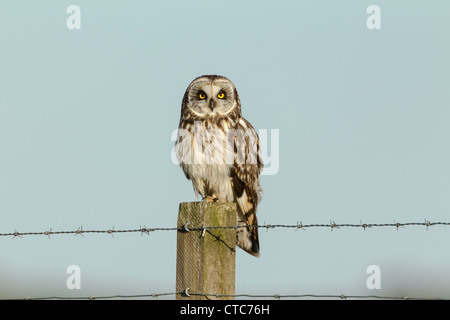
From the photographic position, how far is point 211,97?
32.4 ft

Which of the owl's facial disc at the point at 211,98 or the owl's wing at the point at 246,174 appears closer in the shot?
the owl's wing at the point at 246,174

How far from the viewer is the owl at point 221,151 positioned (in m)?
9.15

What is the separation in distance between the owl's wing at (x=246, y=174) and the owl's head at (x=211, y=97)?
337 millimetres

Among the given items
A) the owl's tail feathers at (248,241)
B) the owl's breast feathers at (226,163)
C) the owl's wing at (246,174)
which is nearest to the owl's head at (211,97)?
the owl's breast feathers at (226,163)

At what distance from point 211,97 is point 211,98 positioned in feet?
0.07

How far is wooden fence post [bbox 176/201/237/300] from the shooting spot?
572 cm

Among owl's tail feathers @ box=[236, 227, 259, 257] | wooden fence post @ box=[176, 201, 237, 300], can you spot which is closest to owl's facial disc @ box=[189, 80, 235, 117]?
owl's tail feathers @ box=[236, 227, 259, 257]

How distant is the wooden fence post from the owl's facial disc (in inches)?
156

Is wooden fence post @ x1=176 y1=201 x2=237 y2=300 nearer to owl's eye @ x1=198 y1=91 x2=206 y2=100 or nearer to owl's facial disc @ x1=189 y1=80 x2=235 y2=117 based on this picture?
owl's facial disc @ x1=189 y1=80 x2=235 y2=117

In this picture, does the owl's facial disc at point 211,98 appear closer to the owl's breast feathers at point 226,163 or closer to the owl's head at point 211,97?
the owl's head at point 211,97

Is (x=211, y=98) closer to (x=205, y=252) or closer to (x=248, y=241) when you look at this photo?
A: (x=248, y=241)

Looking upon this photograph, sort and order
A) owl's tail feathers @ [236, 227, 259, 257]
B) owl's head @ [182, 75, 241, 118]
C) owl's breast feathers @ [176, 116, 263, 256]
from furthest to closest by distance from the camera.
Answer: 1. owl's head @ [182, 75, 241, 118]
2. owl's breast feathers @ [176, 116, 263, 256]
3. owl's tail feathers @ [236, 227, 259, 257]
